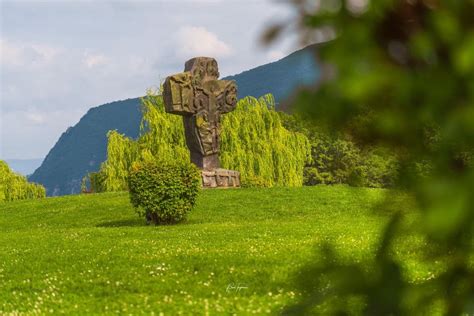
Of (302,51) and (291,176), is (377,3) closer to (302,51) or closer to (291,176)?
(302,51)

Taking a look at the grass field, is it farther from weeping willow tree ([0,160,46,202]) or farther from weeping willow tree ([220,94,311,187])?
weeping willow tree ([0,160,46,202])

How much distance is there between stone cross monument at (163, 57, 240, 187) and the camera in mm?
28344

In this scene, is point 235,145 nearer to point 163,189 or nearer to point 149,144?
point 149,144

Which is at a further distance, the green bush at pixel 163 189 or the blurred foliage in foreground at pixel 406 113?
the green bush at pixel 163 189

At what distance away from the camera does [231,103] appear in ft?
97.8

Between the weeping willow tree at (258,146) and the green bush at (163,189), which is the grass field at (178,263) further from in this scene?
the weeping willow tree at (258,146)

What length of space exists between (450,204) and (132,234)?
16.1 meters

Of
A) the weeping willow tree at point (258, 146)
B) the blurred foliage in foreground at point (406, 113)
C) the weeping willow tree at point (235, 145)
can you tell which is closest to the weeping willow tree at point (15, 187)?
the weeping willow tree at point (235, 145)

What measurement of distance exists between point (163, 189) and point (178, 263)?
8428 millimetres

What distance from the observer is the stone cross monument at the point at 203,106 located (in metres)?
28.3

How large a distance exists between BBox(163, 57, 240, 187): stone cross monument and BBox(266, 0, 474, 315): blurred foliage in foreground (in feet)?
86.7

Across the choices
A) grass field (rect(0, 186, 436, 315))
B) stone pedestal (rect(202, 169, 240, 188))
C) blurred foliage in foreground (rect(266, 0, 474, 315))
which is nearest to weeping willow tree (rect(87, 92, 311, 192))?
stone pedestal (rect(202, 169, 240, 188))

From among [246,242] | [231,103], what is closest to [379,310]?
[246,242]

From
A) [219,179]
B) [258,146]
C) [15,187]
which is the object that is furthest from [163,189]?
[15,187]
